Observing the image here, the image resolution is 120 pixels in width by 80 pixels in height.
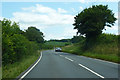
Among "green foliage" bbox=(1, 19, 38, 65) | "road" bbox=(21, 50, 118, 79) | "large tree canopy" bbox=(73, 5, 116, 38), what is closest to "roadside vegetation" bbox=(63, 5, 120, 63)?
"large tree canopy" bbox=(73, 5, 116, 38)

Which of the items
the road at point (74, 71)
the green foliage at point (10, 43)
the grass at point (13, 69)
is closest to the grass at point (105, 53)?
the road at point (74, 71)

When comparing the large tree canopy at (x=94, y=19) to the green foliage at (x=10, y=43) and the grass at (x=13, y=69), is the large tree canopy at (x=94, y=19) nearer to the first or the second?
the green foliage at (x=10, y=43)

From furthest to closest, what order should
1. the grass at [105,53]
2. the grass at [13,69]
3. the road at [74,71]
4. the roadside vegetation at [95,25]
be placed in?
the roadside vegetation at [95,25]
the grass at [105,53]
the road at [74,71]
the grass at [13,69]

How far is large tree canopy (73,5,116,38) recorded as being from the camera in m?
35.7

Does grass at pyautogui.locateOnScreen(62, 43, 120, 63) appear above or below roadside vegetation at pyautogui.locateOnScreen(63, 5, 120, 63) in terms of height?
below

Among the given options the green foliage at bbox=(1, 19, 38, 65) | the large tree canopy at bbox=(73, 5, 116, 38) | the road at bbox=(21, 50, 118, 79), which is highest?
the large tree canopy at bbox=(73, 5, 116, 38)

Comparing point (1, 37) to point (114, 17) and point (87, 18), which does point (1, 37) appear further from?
point (114, 17)

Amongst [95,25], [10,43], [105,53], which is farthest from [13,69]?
[95,25]

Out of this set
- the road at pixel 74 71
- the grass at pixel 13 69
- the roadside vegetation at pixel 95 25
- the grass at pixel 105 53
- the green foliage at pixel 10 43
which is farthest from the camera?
the roadside vegetation at pixel 95 25

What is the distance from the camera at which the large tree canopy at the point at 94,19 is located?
117 ft

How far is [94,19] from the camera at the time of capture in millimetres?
36062

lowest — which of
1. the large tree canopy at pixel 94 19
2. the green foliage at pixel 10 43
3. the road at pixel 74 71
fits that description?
the road at pixel 74 71

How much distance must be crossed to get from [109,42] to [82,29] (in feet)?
23.4

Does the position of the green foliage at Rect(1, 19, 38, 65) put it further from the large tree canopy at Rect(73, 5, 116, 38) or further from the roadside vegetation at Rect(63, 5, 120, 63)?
the large tree canopy at Rect(73, 5, 116, 38)
